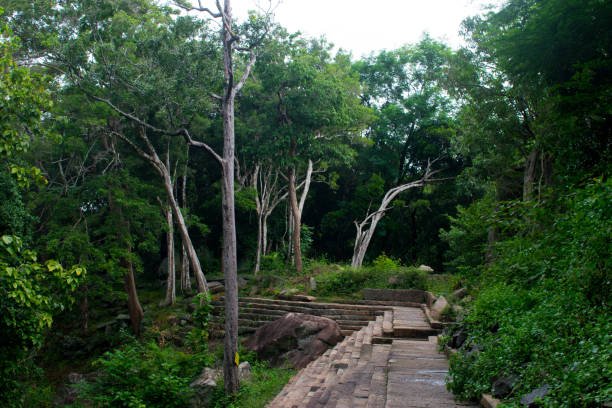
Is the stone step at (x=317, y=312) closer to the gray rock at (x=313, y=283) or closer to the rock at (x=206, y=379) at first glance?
the gray rock at (x=313, y=283)

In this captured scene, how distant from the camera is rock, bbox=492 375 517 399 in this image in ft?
13.6

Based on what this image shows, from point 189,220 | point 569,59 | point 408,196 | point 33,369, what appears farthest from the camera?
point 408,196

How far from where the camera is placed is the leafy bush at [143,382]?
362 inches

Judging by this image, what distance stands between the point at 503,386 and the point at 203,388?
264 inches

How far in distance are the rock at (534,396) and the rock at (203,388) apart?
7025mm

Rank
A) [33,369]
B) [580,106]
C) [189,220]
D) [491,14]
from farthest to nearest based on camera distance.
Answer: [189,220] → [33,369] → [491,14] → [580,106]

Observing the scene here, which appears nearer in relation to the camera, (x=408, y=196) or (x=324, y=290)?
(x=324, y=290)

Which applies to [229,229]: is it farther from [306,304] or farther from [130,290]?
[130,290]

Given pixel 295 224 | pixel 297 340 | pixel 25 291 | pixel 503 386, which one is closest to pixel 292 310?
pixel 297 340

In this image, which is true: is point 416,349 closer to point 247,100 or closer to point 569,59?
point 569,59

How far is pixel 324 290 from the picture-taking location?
18781mm

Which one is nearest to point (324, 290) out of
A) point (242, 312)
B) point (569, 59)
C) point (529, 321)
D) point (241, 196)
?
point (242, 312)

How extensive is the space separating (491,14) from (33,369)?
608 inches

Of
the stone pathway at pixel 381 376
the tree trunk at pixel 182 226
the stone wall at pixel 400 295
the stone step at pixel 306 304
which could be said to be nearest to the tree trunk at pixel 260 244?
the tree trunk at pixel 182 226
